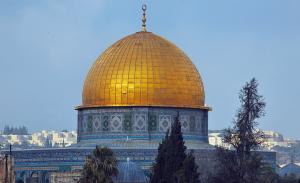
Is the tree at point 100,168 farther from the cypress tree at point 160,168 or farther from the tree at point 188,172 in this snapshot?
the tree at point 188,172

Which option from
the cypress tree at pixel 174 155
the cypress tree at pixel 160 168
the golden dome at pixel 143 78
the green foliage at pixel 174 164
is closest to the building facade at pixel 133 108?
the golden dome at pixel 143 78

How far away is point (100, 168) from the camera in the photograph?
5950cm

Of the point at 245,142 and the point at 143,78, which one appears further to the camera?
the point at 143,78

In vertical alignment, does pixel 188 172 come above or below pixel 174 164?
below

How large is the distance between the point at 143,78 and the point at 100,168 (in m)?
27.6

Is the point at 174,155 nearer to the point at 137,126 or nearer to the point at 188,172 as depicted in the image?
the point at 188,172

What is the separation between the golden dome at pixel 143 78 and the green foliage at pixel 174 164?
89.3 feet

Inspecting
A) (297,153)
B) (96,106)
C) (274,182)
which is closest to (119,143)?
(96,106)

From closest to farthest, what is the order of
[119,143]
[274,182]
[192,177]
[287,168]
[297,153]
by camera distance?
[192,177] < [274,182] < [119,143] < [287,168] < [297,153]

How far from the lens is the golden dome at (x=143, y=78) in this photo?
86500 mm

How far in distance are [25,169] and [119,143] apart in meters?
5.28

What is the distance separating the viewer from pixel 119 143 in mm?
85438

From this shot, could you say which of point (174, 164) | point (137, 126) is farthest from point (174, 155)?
point (137, 126)

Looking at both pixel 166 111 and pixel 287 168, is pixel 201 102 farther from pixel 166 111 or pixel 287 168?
pixel 287 168
